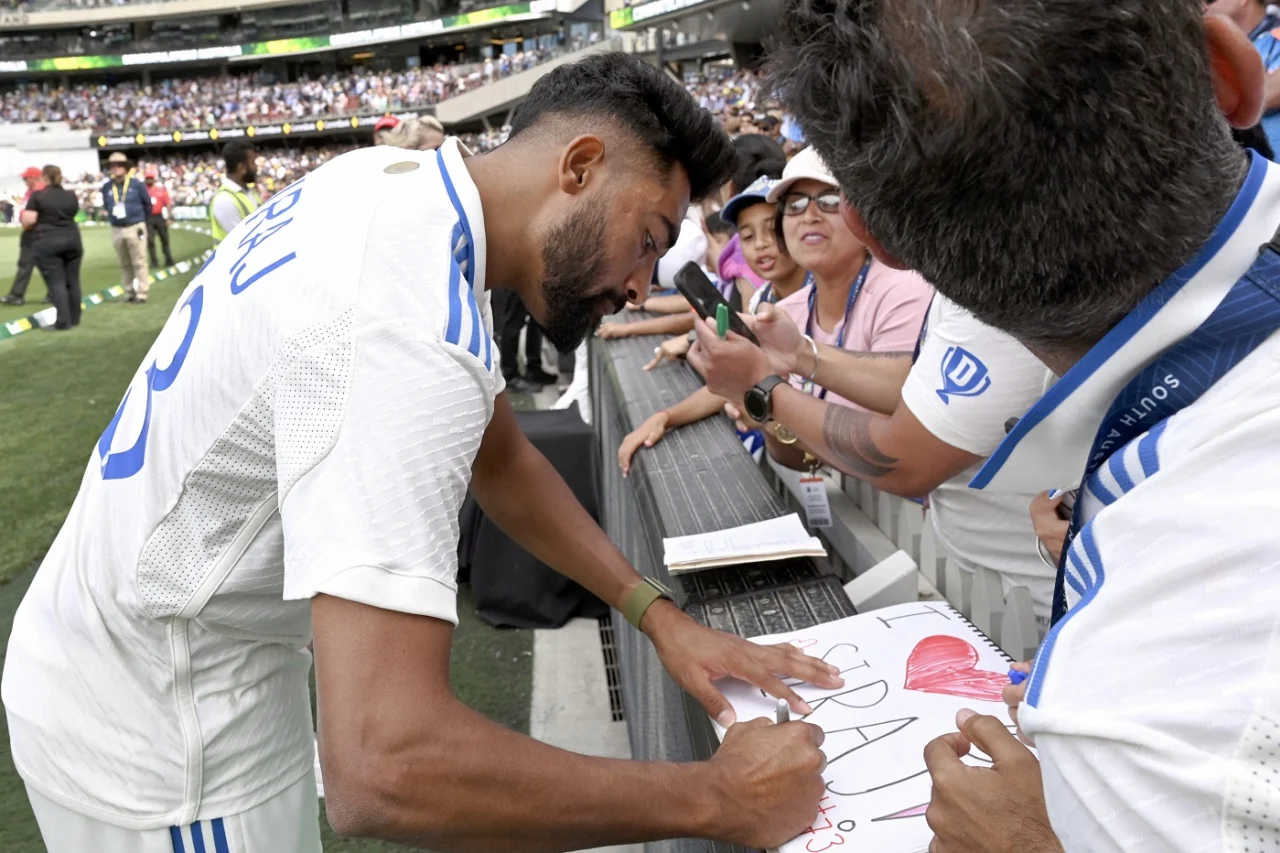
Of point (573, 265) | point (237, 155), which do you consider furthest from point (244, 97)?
point (573, 265)

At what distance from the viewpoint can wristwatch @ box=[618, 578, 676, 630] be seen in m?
1.75

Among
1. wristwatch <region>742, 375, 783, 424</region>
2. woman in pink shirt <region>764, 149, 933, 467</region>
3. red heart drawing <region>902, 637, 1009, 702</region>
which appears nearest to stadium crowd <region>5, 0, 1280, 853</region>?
red heart drawing <region>902, 637, 1009, 702</region>

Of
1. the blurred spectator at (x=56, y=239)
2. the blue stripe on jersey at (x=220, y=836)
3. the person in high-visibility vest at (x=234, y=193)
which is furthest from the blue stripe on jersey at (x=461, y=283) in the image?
the blurred spectator at (x=56, y=239)

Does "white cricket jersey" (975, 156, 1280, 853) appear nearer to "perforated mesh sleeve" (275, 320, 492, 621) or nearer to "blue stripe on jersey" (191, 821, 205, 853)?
"perforated mesh sleeve" (275, 320, 492, 621)

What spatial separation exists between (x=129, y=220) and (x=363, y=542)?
1483cm

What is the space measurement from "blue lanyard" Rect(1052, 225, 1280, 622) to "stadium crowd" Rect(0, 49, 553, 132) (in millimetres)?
47132

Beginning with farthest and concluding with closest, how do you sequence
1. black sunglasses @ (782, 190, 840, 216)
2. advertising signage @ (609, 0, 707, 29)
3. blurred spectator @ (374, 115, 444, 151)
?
advertising signage @ (609, 0, 707, 29) < blurred spectator @ (374, 115, 444, 151) < black sunglasses @ (782, 190, 840, 216)

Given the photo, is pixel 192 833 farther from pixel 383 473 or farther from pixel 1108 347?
pixel 1108 347

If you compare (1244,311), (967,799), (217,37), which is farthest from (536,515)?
(217,37)

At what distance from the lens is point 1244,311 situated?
721 mm

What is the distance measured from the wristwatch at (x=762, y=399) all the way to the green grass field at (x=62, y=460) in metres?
1.74

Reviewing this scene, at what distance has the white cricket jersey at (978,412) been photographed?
1.62 meters

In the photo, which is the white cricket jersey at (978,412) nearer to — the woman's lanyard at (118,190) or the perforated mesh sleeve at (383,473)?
the perforated mesh sleeve at (383,473)

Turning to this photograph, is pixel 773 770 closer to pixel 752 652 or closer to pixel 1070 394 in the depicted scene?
pixel 752 652
